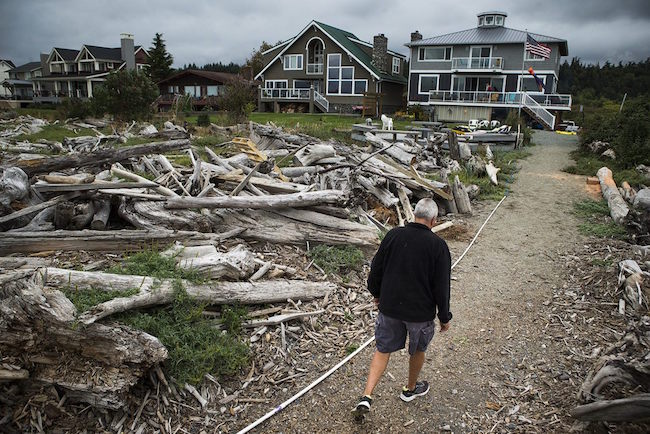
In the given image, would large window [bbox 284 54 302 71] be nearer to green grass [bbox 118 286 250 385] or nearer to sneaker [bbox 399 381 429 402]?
green grass [bbox 118 286 250 385]

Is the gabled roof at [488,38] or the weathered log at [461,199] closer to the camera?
the weathered log at [461,199]

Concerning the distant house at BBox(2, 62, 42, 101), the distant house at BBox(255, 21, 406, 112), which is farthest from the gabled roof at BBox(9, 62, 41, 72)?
the distant house at BBox(255, 21, 406, 112)

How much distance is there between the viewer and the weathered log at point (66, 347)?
13.0 ft

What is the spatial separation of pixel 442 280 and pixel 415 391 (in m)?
1.34

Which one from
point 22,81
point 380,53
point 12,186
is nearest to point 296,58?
point 380,53

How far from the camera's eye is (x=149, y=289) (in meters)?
4.82

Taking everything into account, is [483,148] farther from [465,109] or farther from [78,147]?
[465,109]

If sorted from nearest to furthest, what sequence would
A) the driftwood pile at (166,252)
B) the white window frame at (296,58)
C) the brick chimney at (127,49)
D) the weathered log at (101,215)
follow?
the driftwood pile at (166,252), the weathered log at (101,215), the white window frame at (296,58), the brick chimney at (127,49)

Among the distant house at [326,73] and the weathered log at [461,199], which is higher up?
the distant house at [326,73]

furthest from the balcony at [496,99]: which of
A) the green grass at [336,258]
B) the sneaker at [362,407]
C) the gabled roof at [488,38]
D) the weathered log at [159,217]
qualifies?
the sneaker at [362,407]

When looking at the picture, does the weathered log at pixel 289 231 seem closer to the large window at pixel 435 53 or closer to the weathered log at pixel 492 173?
the weathered log at pixel 492 173

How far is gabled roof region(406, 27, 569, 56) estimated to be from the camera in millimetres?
38906

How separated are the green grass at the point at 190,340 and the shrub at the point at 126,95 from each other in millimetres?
21937

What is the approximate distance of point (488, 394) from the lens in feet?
15.2
